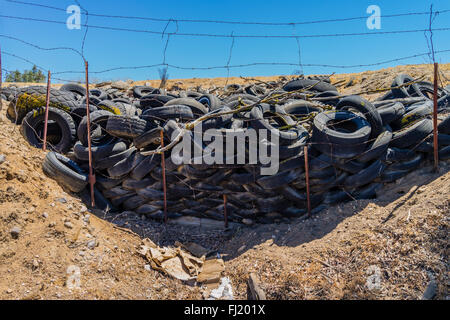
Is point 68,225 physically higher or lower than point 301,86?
lower

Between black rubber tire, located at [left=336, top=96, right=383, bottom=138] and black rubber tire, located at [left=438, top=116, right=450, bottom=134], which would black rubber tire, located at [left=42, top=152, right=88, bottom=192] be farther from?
black rubber tire, located at [left=438, top=116, right=450, bottom=134]

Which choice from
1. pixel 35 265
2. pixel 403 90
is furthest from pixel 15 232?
pixel 403 90

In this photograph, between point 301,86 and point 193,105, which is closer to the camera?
point 193,105

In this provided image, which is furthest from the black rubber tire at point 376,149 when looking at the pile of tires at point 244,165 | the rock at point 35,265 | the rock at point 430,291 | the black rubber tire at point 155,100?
the rock at point 35,265

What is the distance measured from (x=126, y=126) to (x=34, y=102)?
1.95 meters

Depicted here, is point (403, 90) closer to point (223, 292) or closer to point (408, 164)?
point (408, 164)

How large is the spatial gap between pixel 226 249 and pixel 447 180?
10.4 feet

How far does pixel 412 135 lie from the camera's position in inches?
189

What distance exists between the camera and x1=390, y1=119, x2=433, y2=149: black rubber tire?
4.81 meters

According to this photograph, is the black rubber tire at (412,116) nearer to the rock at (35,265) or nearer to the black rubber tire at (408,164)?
the black rubber tire at (408,164)

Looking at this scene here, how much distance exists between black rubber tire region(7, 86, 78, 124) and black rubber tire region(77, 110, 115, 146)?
2.45 feet

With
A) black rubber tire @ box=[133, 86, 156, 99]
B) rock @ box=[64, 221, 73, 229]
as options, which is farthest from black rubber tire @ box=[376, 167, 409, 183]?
black rubber tire @ box=[133, 86, 156, 99]

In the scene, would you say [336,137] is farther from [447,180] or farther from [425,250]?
[425,250]
